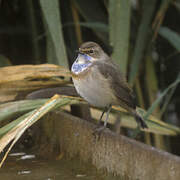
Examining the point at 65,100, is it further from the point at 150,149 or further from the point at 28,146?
the point at 150,149

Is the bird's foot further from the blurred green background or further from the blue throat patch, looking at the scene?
the blurred green background

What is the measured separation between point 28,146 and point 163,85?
1.86m

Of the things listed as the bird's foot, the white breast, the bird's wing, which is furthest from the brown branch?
the bird's wing

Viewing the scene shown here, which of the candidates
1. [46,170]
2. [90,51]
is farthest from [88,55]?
[46,170]

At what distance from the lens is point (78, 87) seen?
280cm

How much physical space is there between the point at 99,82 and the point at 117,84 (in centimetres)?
15

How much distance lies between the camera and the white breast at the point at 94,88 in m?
2.76

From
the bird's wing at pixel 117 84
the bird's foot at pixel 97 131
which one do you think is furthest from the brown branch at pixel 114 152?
the bird's wing at pixel 117 84

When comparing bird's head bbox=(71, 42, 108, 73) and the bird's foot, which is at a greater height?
bird's head bbox=(71, 42, 108, 73)

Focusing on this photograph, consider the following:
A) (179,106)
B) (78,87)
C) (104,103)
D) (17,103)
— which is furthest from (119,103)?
(179,106)

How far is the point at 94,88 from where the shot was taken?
2.77 metres

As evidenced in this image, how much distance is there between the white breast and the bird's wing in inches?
1.5

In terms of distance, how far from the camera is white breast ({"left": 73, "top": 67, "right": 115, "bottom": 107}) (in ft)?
9.07

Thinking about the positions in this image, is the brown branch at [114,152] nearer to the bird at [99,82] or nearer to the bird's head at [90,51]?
the bird at [99,82]
